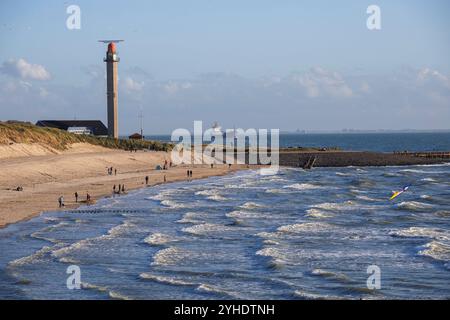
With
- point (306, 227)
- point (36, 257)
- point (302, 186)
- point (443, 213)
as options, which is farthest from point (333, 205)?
point (36, 257)

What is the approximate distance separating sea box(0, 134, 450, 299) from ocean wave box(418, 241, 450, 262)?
33mm

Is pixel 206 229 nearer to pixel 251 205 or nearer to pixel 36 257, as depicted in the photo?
pixel 36 257

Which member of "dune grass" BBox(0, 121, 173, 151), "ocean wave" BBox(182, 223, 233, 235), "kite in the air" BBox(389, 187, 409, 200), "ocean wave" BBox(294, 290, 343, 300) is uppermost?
"dune grass" BBox(0, 121, 173, 151)

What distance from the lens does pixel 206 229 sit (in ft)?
95.3

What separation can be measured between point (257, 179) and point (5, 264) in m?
37.9

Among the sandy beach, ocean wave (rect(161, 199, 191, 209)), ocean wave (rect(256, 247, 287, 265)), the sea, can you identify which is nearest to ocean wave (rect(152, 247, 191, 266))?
the sea

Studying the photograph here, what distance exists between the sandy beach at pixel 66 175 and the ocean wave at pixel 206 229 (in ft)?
23.4

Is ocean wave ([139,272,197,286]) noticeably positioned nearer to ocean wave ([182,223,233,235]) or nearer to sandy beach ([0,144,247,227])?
ocean wave ([182,223,233,235])

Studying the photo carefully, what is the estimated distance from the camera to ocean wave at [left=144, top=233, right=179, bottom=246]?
84.5ft

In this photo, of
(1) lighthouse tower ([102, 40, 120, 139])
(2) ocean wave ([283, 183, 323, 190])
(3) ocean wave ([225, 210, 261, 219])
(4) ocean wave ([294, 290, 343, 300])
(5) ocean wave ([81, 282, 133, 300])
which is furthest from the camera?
(1) lighthouse tower ([102, 40, 120, 139])

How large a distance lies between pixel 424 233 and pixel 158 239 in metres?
9.97

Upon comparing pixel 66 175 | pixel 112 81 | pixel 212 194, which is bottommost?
pixel 212 194

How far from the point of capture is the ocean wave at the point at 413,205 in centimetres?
3728

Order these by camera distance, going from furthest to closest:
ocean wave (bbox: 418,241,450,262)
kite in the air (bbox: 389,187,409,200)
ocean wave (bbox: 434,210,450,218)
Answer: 1. kite in the air (bbox: 389,187,409,200)
2. ocean wave (bbox: 434,210,450,218)
3. ocean wave (bbox: 418,241,450,262)
